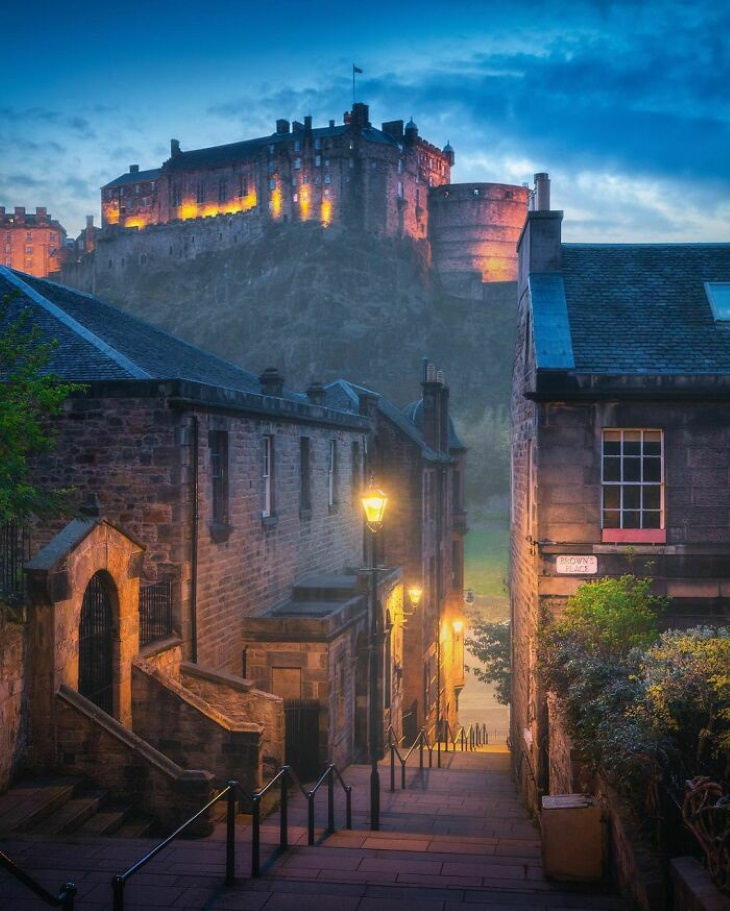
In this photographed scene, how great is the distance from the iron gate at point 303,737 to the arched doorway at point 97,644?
5090mm

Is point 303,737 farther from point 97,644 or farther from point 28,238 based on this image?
point 28,238

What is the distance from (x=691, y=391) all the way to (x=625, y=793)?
901 cm

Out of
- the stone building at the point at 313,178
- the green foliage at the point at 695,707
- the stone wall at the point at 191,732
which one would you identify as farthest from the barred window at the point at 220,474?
the stone building at the point at 313,178

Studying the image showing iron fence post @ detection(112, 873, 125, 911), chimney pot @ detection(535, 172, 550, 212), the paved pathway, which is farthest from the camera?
chimney pot @ detection(535, 172, 550, 212)

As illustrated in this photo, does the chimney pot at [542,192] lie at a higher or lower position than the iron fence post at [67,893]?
higher

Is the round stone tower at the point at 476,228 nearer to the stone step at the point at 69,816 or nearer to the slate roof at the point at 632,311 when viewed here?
the slate roof at the point at 632,311

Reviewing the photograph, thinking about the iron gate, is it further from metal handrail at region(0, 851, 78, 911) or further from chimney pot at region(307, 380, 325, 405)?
chimney pot at region(307, 380, 325, 405)

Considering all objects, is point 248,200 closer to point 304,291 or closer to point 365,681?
point 304,291

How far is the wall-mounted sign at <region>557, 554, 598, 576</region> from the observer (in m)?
15.7

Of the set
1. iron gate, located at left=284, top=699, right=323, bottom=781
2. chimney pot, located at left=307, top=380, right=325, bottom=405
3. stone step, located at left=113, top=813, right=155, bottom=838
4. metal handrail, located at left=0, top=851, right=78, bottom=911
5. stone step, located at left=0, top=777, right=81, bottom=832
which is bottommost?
iron gate, located at left=284, top=699, right=323, bottom=781

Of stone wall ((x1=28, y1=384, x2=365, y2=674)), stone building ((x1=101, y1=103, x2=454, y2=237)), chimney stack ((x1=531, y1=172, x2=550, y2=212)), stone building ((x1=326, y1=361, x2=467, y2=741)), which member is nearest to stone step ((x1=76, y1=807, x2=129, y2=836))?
stone wall ((x1=28, y1=384, x2=365, y2=674))

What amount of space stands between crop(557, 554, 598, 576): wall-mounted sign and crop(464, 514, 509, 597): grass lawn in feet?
137

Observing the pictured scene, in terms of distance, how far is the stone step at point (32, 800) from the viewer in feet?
31.9

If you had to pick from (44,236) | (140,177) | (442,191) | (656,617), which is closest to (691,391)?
(656,617)
